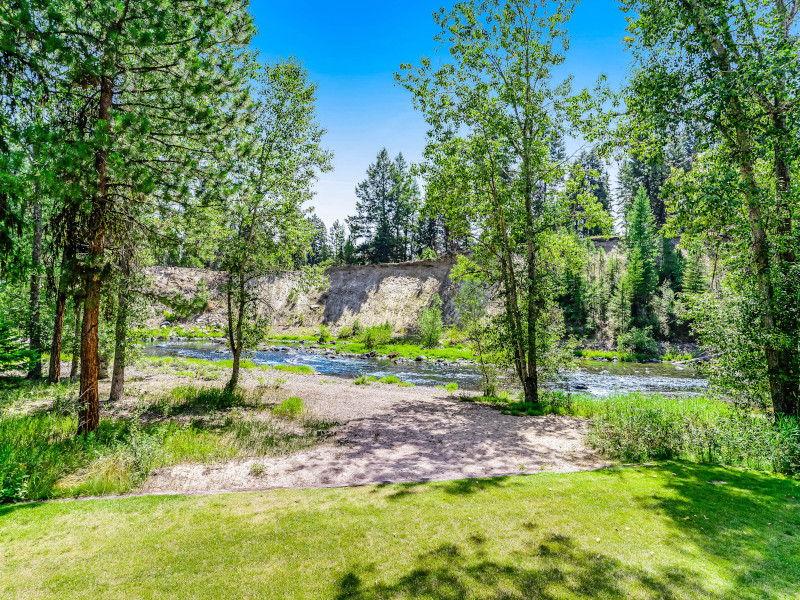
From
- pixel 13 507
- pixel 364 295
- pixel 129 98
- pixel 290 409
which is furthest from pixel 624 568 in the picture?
pixel 364 295

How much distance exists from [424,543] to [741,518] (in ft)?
12.2

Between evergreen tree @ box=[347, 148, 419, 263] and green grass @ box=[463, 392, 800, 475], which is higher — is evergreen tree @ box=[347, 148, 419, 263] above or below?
above

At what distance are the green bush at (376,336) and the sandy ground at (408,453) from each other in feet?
91.4

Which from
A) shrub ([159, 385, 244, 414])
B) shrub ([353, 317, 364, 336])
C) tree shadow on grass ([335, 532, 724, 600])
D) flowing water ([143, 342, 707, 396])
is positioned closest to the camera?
tree shadow on grass ([335, 532, 724, 600])

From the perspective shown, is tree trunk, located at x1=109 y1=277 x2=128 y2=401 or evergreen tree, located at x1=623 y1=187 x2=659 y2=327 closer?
tree trunk, located at x1=109 y1=277 x2=128 y2=401

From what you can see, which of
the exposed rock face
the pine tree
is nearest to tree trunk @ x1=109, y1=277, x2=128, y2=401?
the pine tree

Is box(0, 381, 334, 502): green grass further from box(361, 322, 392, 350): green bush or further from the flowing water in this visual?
box(361, 322, 392, 350): green bush

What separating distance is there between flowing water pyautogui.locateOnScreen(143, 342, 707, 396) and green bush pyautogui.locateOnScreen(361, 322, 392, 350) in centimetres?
638

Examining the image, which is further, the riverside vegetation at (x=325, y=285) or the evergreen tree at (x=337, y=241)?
the evergreen tree at (x=337, y=241)

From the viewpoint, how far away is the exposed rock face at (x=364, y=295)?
164 ft

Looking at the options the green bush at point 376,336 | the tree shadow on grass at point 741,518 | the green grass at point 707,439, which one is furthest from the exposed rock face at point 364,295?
the tree shadow on grass at point 741,518

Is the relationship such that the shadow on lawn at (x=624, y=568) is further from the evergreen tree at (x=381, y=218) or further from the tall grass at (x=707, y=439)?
the evergreen tree at (x=381, y=218)

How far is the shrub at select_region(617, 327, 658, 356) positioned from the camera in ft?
126

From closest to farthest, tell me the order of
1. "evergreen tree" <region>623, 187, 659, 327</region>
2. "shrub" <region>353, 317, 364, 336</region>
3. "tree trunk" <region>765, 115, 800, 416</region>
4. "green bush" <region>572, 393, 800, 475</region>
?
1. "green bush" <region>572, 393, 800, 475</region>
2. "tree trunk" <region>765, 115, 800, 416</region>
3. "evergreen tree" <region>623, 187, 659, 327</region>
4. "shrub" <region>353, 317, 364, 336</region>
